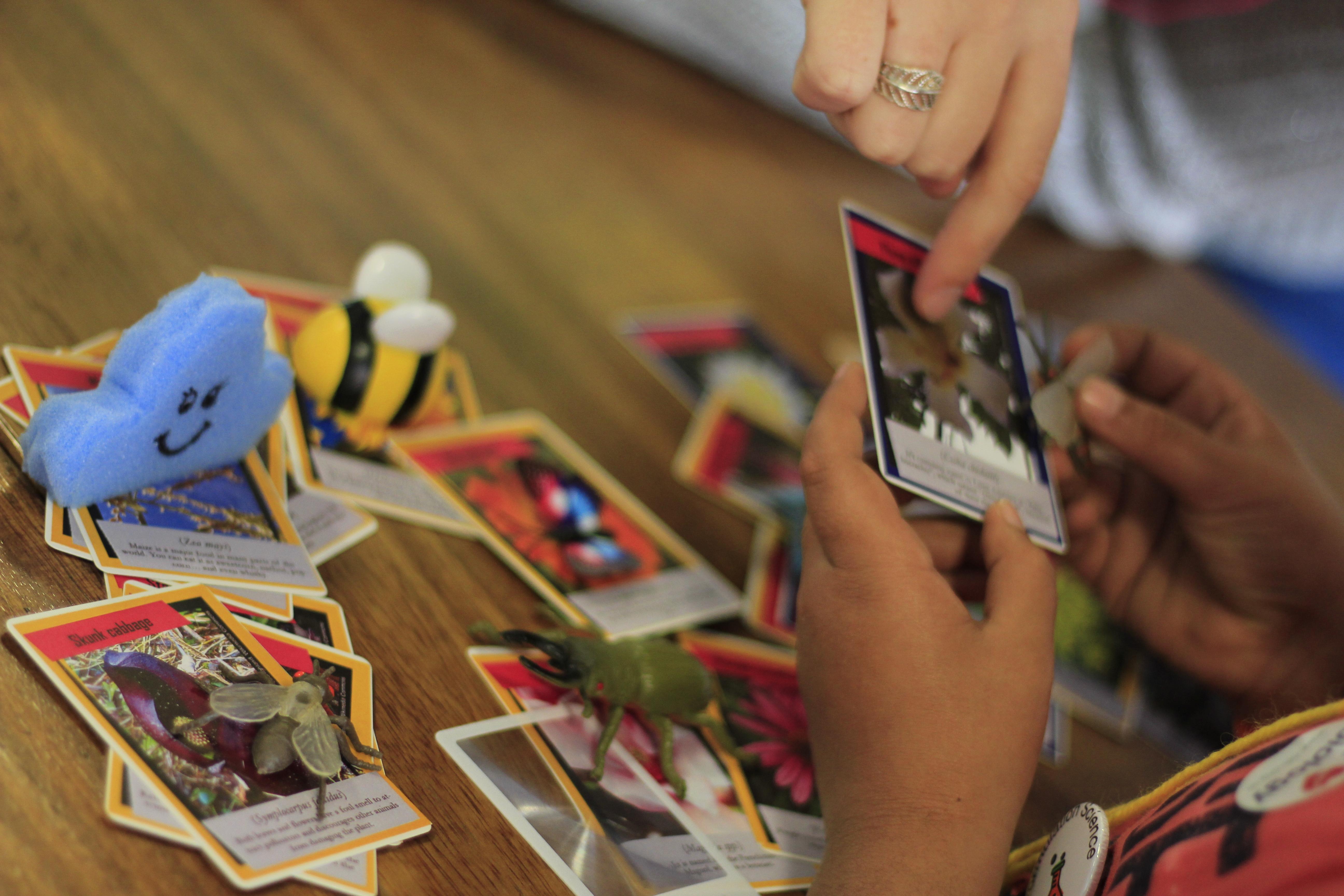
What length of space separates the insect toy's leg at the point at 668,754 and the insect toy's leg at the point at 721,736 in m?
0.02

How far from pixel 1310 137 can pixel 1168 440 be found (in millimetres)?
1238

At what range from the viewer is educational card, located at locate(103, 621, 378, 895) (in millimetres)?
410

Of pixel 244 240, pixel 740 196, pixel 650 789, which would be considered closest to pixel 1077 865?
pixel 650 789

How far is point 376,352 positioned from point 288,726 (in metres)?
0.30

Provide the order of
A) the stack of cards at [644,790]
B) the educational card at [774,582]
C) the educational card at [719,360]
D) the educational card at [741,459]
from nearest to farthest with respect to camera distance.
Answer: the stack of cards at [644,790] → the educational card at [774,582] → the educational card at [741,459] → the educational card at [719,360]

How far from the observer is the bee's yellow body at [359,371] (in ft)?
2.25

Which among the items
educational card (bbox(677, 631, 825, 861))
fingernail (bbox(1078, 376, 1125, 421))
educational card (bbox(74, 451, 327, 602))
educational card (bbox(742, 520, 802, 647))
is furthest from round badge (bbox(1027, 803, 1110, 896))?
educational card (bbox(74, 451, 327, 602))

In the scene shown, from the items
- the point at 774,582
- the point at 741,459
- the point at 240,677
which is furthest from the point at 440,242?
the point at 240,677

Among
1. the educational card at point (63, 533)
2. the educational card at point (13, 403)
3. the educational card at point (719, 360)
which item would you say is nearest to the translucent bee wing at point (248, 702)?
Result: the educational card at point (63, 533)

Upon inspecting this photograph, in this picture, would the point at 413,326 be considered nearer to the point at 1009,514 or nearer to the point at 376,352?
the point at 376,352

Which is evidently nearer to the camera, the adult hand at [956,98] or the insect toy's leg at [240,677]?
the insect toy's leg at [240,677]

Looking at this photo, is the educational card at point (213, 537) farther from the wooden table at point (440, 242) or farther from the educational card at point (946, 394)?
the educational card at point (946, 394)

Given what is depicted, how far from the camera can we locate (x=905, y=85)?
2.17ft

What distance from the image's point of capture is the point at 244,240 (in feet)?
2.71
